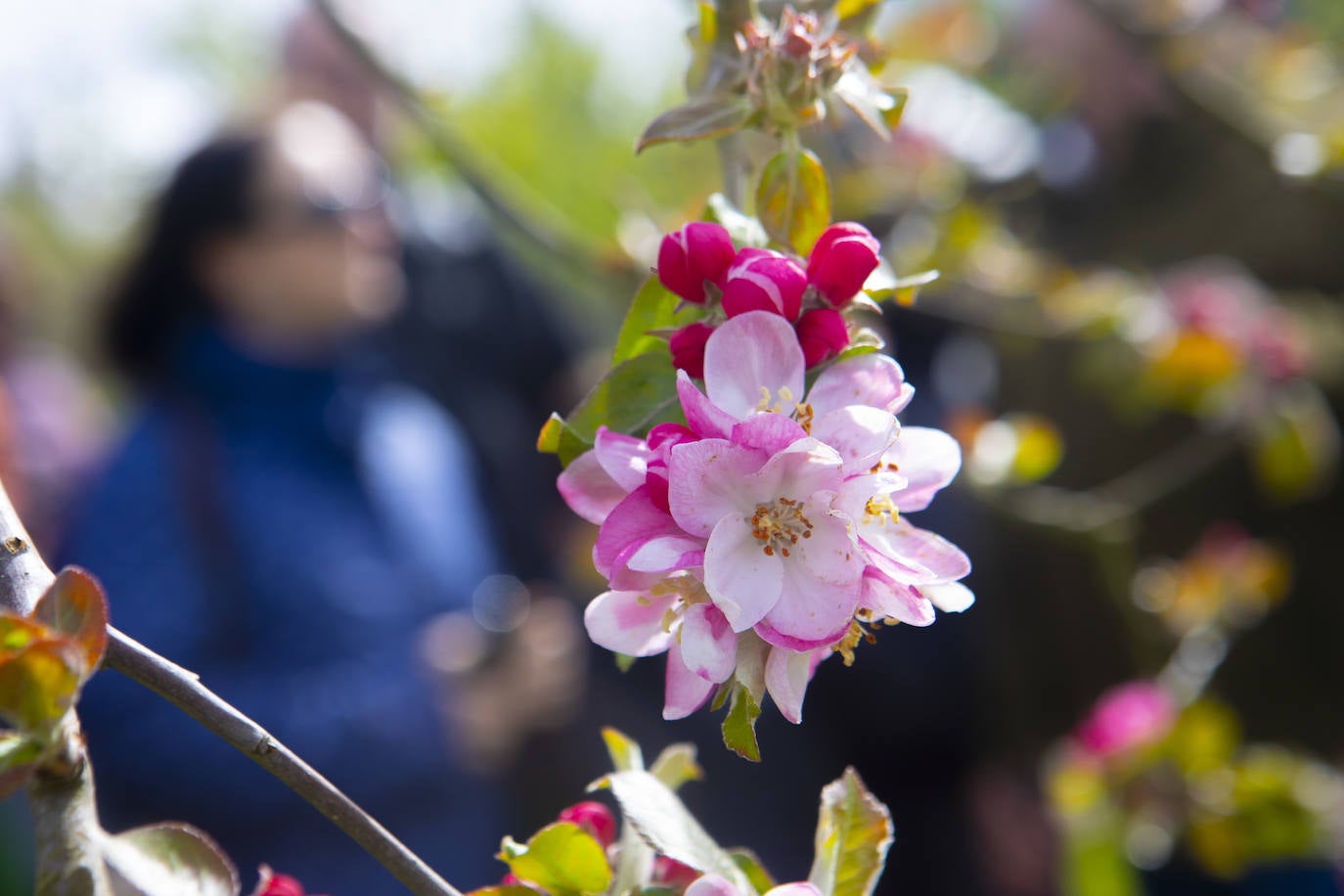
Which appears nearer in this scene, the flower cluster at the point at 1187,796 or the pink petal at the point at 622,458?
the pink petal at the point at 622,458

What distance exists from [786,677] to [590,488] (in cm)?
11

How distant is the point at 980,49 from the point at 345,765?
63.7 inches

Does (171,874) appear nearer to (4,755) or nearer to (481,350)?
(4,755)

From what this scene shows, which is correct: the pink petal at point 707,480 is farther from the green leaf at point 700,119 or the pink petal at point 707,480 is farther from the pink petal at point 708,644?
the green leaf at point 700,119

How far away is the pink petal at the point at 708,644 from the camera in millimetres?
402

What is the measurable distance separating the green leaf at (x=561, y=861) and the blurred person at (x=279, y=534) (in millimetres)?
1014

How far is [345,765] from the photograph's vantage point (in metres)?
1.43

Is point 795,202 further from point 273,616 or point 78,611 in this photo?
point 273,616

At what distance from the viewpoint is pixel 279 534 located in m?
1.53

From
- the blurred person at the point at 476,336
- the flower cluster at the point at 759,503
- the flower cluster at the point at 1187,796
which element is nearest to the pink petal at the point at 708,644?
the flower cluster at the point at 759,503

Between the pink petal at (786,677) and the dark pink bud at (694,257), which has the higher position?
the dark pink bud at (694,257)

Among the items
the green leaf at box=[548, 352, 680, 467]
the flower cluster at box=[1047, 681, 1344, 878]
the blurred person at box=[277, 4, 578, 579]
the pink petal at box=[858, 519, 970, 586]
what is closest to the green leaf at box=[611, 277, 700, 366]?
the green leaf at box=[548, 352, 680, 467]

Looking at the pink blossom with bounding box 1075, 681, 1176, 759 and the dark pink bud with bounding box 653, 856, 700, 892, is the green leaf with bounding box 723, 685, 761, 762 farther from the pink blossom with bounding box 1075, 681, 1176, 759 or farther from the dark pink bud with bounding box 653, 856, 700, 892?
the pink blossom with bounding box 1075, 681, 1176, 759

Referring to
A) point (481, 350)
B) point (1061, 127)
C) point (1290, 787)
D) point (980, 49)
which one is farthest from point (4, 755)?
point (1061, 127)
